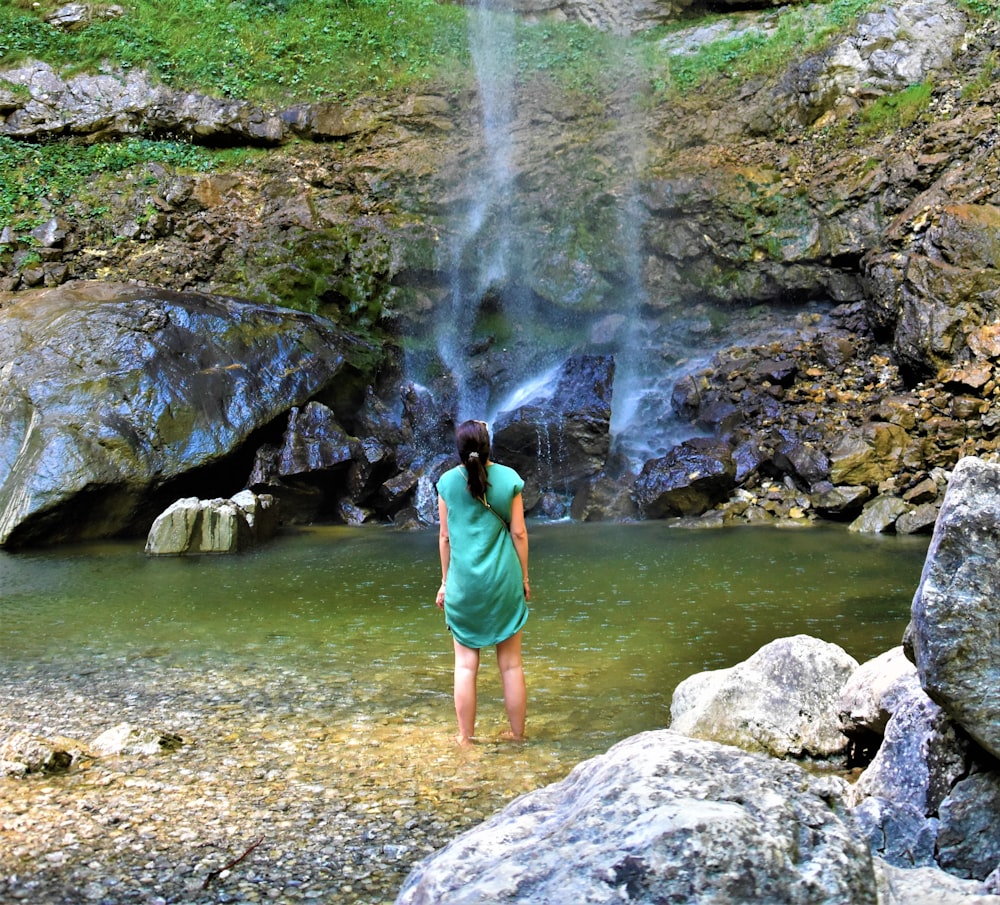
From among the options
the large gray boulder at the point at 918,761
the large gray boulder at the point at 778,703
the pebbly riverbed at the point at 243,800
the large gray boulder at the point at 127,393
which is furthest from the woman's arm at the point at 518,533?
the large gray boulder at the point at 127,393

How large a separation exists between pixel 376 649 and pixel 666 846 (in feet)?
15.9

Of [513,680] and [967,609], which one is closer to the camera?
[967,609]

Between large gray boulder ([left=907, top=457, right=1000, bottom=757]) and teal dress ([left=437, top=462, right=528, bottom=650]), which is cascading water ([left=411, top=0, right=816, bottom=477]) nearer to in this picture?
teal dress ([left=437, top=462, right=528, bottom=650])

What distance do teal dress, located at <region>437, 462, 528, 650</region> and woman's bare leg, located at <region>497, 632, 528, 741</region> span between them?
74mm

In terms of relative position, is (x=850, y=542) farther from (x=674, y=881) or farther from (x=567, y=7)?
(x=567, y=7)

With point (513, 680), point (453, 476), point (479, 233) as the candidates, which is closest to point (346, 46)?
point (479, 233)

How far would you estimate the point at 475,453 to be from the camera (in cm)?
415

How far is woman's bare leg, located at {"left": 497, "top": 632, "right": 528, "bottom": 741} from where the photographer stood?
14.2 feet

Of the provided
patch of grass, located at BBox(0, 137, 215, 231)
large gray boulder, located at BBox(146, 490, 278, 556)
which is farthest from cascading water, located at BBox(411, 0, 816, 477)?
patch of grass, located at BBox(0, 137, 215, 231)

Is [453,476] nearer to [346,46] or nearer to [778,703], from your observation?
[778,703]

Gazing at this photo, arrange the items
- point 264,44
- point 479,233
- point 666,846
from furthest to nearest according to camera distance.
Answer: point 264,44
point 479,233
point 666,846

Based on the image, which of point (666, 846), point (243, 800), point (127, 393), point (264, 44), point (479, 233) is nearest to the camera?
point (666, 846)

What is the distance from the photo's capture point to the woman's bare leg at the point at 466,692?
4.29 m

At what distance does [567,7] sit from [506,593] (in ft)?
84.5
